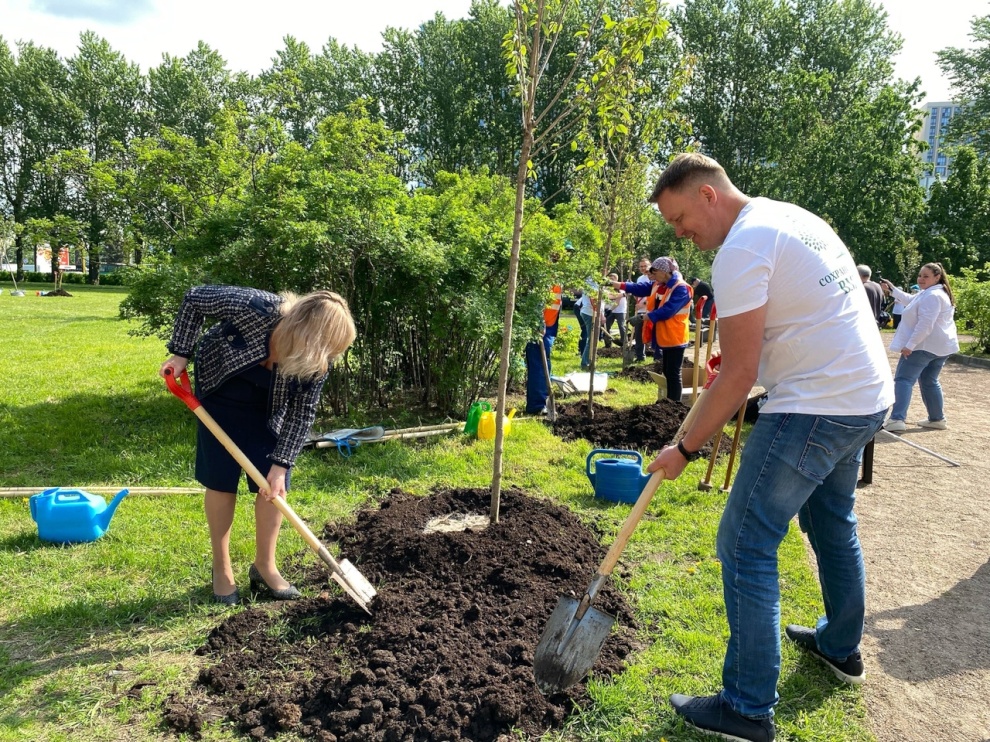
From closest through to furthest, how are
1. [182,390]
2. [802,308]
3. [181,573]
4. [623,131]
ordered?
[802,308] → [182,390] → [181,573] → [623,131]

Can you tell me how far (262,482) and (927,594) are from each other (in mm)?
3774

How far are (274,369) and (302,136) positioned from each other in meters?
36.4

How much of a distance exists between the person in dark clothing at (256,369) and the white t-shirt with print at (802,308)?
68.6 inches

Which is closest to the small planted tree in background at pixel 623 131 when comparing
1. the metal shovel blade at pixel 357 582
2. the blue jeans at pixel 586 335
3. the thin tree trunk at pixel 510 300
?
the thin tree trunk at pixel 510 300

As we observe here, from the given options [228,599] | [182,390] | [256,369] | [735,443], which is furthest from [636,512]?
[735,443]

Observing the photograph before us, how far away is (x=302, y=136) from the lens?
35.7m

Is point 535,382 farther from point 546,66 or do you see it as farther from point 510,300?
point 546,66

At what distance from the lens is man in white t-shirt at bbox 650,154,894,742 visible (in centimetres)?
214

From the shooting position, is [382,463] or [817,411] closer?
[817,411]

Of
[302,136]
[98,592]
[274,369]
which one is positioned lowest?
[98,592]

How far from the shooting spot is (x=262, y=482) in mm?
3006

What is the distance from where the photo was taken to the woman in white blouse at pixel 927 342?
7.43 meters

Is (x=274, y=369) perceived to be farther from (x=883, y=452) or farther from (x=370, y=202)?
(x=883, y=452)

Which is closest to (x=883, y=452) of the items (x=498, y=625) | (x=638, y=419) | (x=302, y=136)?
(x=638, y=419)
